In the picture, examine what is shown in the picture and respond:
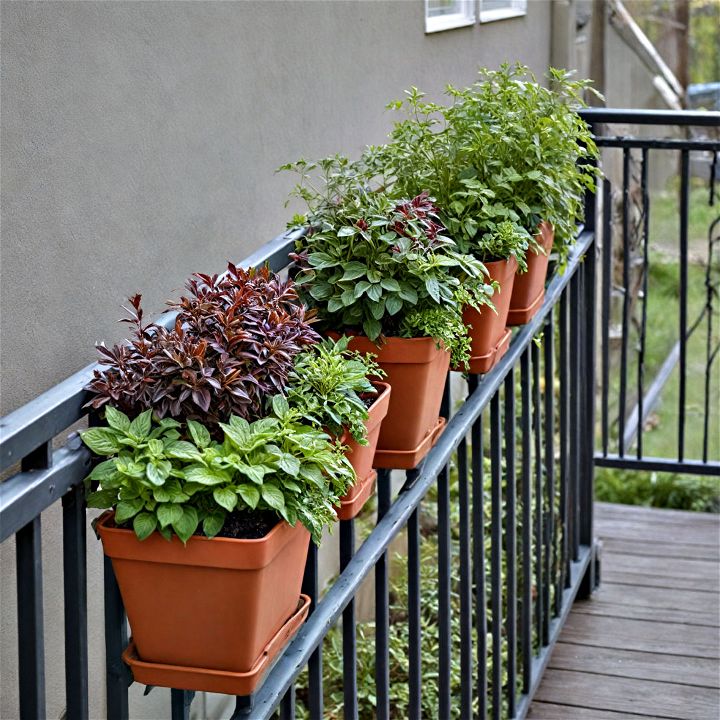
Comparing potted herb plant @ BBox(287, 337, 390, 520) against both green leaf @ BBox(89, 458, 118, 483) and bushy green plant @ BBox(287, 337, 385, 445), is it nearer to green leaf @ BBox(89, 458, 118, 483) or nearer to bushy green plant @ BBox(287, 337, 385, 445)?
bushy green plant @ BBox(287, 337, 385, 445)

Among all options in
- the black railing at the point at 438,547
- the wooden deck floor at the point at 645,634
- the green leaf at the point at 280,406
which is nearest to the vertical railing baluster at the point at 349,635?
the black railing at the point at 438,547

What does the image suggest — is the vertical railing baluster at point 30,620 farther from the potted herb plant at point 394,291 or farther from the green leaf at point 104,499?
the potted herb plant at point 394,291

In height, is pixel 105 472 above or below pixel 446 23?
below

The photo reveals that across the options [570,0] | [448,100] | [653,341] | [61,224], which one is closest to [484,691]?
[61,224]

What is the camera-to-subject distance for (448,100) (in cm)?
436

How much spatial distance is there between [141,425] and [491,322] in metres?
0.91

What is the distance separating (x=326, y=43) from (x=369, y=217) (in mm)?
1610

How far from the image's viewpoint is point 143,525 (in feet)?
3.85

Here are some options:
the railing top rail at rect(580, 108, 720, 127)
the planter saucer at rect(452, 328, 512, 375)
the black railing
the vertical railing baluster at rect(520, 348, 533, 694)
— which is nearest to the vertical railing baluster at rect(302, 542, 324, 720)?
the black railing

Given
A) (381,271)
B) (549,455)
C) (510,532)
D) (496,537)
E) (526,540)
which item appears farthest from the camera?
(549,455)

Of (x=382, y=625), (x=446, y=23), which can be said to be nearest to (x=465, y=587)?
(x=382, y=625)

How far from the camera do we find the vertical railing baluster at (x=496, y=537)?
236 cm

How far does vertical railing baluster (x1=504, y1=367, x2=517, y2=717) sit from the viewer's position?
8.13 ft

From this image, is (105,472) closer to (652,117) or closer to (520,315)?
(520,315)
